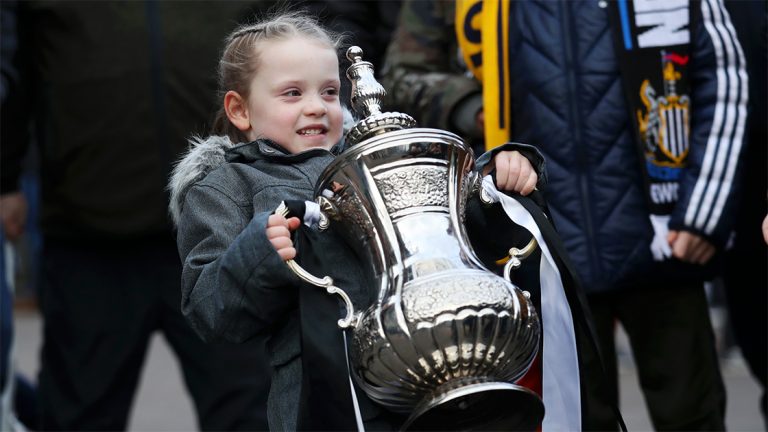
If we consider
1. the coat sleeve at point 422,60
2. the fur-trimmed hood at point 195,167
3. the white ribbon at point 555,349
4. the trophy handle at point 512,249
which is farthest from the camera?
the coat sleeve at point 422,60

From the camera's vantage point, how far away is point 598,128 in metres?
3.50

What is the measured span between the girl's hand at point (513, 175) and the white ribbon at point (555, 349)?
41mm

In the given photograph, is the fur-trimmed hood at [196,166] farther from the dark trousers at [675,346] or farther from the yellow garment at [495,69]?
the dark trousers at [675,346]

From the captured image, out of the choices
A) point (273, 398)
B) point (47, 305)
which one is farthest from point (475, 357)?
point (47, 305)

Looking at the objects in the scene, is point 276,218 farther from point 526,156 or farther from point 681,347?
point 681,347

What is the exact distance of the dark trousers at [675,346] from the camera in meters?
3.60

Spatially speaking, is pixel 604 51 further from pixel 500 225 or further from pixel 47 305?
pixel 47 305

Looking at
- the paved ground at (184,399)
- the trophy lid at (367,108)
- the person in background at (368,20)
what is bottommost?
the paved ground at (184,399)

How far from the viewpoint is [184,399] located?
21.7 ft

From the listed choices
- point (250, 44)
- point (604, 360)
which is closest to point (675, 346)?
point (604, 360)

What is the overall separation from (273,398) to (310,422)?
230mm

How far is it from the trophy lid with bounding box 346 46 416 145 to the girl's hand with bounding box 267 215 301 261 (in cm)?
22

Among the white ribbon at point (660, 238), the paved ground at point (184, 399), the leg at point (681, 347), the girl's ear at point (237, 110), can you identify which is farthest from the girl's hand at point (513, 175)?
the paved ground at point (184, 399)

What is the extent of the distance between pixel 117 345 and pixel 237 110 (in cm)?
156
